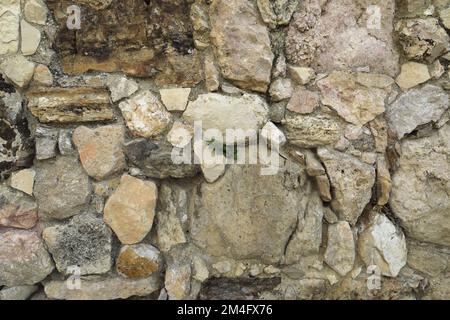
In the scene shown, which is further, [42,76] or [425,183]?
[425,183]

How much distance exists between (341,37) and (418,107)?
377 mm

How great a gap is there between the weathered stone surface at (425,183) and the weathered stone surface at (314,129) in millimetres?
269

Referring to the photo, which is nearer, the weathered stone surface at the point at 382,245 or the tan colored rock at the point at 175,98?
the tan colored rock at the point at 175,98

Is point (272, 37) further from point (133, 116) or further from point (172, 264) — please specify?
point (172, 264)

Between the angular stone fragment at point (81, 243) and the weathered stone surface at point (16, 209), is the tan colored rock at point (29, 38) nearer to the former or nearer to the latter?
the weathered stone surface at point (16, 209)

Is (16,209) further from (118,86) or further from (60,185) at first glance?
(118,86)

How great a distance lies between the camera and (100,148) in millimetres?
1521

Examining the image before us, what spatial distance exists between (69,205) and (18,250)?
0.77ft

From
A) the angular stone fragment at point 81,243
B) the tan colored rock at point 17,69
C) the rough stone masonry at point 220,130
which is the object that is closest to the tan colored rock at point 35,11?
the rough stone masonry at point 220,130

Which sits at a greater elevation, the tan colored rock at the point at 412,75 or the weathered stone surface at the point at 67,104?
the tan colored rock at the point at 412,75

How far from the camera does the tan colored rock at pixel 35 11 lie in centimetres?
145

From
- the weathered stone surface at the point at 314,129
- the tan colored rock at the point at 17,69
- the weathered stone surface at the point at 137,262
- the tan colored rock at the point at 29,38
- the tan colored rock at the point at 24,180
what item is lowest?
the weathered stone surface at the point at 137,262

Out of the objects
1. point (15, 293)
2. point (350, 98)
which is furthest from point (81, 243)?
point (350, 98)

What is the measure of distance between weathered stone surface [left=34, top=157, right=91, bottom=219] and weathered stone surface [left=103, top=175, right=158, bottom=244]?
107 millimetres
